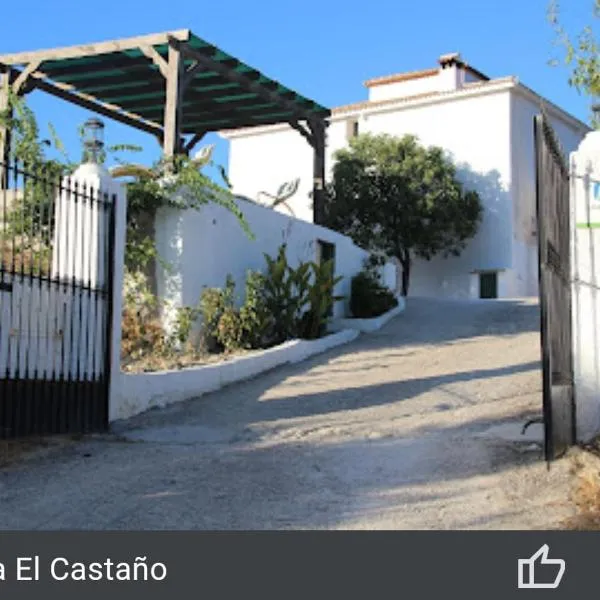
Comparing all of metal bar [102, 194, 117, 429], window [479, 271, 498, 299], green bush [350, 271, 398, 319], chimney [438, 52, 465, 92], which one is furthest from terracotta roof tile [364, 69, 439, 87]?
metal bar [102, 194, 117, 429]

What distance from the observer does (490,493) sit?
219 inches

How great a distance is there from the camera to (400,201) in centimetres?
2628

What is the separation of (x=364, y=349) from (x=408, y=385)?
3.36 metres

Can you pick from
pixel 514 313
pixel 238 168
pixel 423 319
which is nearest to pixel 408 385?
pixel 423 319

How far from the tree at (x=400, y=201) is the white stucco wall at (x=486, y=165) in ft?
2.28

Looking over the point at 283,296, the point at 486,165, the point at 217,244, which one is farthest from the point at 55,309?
the point at 486,165

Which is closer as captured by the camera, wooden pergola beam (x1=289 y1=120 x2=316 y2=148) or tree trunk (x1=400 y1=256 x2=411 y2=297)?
wooden pergola beam (x1=289 y1=120 x2=316 y2=148)

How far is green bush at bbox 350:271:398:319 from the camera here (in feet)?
54.3

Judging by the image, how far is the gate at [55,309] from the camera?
7.34 metres

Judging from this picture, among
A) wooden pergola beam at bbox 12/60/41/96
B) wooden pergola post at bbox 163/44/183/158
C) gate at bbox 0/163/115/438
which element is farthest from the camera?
wooden pergola beam at bbox 12/60/41/96

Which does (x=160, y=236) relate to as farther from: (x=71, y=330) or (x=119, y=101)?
(x=119, y=101)

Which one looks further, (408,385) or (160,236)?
(160,236)
